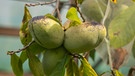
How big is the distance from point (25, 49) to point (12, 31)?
2.75 meters

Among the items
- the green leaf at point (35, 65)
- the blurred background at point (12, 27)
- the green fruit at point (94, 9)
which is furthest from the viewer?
the blurred background at point (12, 27)

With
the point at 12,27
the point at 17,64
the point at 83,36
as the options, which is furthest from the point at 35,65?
the point at 12,27

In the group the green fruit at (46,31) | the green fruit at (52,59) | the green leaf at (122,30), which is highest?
the green fruit at (46,31)

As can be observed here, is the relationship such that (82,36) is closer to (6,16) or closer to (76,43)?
(76,43)

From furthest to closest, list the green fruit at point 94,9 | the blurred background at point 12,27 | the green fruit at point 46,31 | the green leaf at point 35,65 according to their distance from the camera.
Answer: the blurred background at point 12,27 → the green fruit at point 94,9 → the green leaf at point 35,65 → the green fruit at point 46,31

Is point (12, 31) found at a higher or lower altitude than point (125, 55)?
lower

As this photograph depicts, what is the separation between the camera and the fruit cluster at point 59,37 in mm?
797

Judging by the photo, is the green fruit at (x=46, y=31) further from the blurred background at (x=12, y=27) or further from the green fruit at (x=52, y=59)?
the blurred background at (x=12, y=27)

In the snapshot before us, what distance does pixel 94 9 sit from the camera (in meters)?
1.05

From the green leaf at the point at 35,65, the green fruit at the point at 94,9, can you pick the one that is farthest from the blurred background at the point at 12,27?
the green leaf at the point at 35,65

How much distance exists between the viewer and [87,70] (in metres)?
0.90

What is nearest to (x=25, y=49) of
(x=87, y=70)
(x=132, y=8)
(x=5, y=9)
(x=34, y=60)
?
(x=34, y=60)

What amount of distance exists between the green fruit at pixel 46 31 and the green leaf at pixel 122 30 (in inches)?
4.3

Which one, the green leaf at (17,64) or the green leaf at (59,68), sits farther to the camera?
the green leaf at (17,64)
